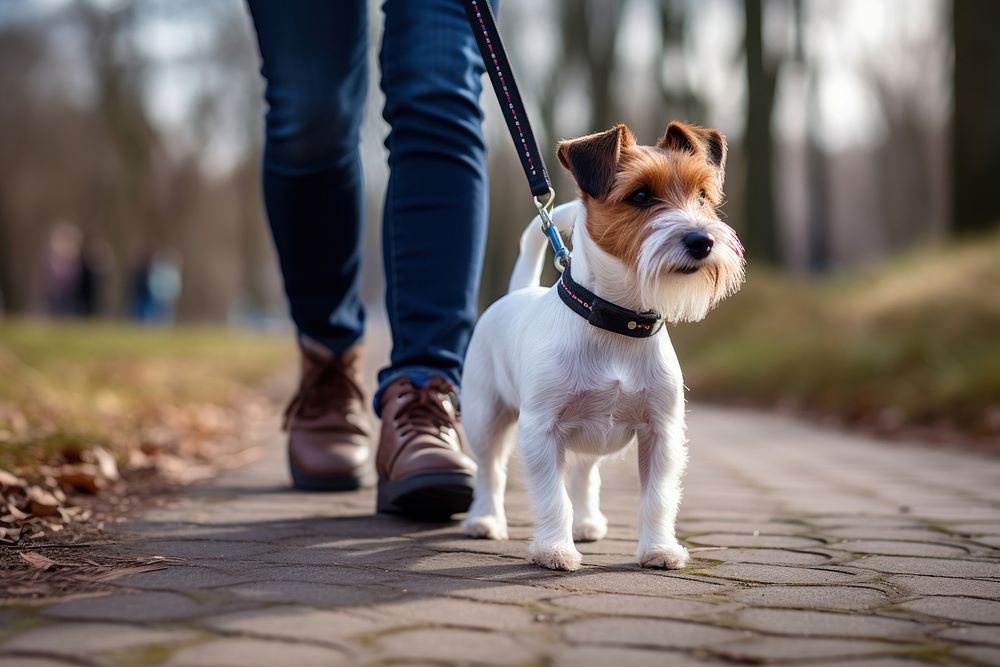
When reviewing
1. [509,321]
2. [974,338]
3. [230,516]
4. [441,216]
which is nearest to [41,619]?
[230,516]

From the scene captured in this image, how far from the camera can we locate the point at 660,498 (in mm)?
2977

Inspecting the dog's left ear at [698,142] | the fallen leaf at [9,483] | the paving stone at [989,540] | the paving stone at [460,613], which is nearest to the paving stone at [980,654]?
the paving stone at [460,613]

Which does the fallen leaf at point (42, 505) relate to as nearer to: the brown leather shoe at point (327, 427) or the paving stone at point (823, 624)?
the brown leather shoe at point (327, 427)

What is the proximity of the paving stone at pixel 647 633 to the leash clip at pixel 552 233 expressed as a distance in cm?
125

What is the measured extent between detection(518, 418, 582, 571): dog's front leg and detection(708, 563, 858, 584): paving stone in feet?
1.32

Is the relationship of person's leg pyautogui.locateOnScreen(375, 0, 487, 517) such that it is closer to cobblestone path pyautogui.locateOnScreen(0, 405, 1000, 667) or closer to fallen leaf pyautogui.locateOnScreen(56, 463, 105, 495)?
cobblestone path pyautogui.locateOnScreen(0, 405, 1000, 667)

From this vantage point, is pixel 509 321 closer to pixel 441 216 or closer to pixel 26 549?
pixel 441 216

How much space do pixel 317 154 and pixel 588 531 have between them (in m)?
1.70

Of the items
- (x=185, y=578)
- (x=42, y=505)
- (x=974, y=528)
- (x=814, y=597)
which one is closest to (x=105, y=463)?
(x=42, y=505)

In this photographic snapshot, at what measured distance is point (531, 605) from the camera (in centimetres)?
238

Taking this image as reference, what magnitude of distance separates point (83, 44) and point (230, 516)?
30.7 m

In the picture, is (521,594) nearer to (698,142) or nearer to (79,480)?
(698,142)

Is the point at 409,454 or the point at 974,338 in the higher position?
the point at 974,338

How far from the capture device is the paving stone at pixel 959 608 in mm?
2334
